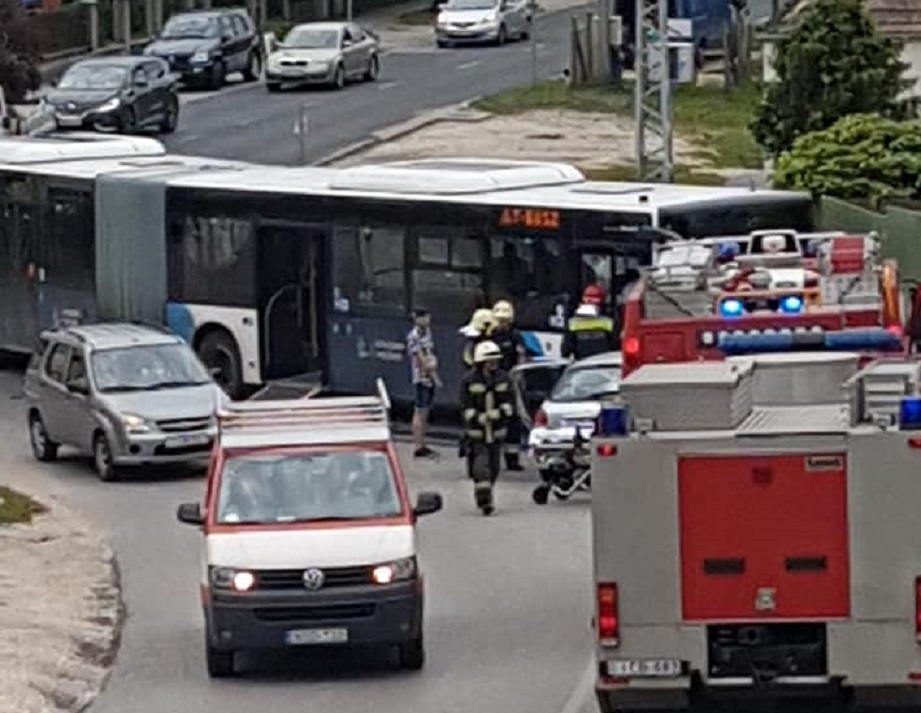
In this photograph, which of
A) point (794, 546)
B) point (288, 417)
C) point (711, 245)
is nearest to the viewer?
point (794, 546)

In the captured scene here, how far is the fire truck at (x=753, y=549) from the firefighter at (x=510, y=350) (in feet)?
39.9

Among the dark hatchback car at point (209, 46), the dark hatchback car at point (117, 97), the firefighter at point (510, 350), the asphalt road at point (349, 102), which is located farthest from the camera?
the dark hatchback car at point (209, 46)

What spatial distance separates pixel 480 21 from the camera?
77.2 metres

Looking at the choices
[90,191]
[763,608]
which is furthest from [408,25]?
[763,608]

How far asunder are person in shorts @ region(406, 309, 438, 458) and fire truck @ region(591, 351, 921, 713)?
573 inches

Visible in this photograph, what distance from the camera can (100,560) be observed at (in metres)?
26.4

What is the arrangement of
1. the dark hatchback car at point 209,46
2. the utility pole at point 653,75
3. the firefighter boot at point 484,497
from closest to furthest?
1. the firefighter boot at point 484,497
2. the utility pole at point 653,75
3. the dark hatchback car at point 209,46

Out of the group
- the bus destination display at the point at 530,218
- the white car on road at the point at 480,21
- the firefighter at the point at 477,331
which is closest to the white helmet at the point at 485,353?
the firefighter at the point at 477,331

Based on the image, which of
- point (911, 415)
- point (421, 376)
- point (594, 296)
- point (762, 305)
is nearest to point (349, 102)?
point (421, 376)

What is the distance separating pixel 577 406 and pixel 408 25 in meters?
57.5

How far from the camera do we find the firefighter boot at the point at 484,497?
28141 millimetres

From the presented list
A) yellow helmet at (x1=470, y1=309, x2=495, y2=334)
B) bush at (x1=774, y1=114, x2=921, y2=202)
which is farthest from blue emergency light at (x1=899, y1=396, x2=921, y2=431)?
bush at (x1=774, y1=114, x2=921, y2=202)

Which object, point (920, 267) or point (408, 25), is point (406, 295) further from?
point (408, 25)

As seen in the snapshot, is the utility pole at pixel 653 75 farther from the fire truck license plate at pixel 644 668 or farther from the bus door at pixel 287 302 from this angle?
the fire truck license plate at pixel 644 668
